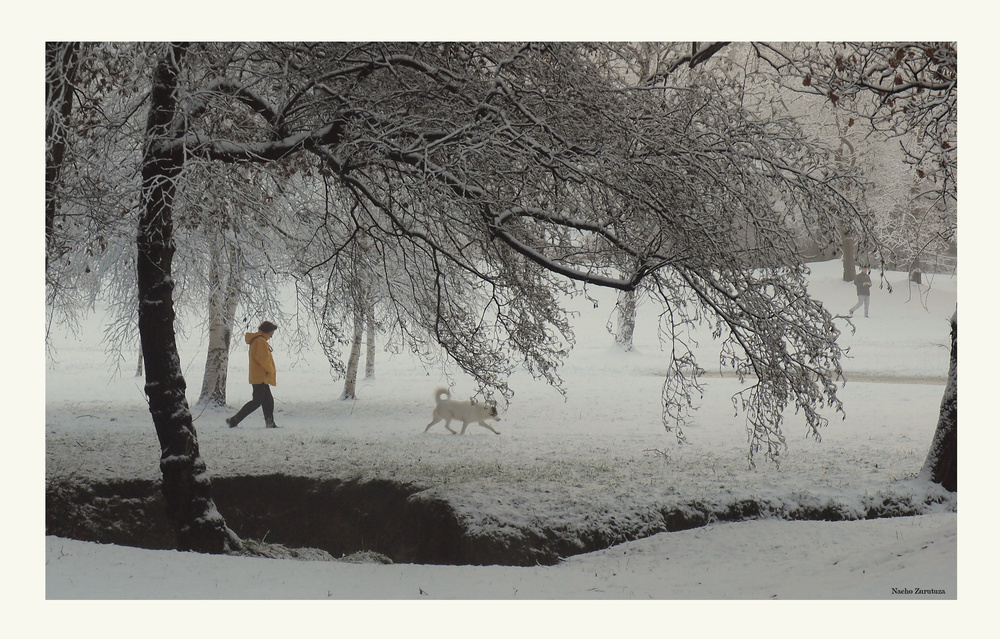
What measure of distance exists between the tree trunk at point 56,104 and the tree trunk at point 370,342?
2.07 metres

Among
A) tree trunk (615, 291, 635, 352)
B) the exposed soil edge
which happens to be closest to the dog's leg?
the exposed soil edge

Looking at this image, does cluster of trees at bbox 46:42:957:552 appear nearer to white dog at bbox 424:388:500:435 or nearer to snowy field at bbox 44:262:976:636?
snowy field at bbox 44:262:976:636

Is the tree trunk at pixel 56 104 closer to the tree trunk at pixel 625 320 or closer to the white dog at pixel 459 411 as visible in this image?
the white dog at pixel 459 411

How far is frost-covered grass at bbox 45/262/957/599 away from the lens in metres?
4.24

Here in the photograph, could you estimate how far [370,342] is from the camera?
5879mm

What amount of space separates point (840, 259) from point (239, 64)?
373 cm

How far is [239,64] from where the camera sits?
4.46 meters

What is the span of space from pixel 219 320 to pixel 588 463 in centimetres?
301

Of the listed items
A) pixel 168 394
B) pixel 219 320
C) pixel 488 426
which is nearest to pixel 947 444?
pixel 488 426

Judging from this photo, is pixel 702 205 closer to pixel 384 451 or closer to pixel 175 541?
pixel 384 451

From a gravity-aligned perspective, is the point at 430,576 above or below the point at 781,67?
below

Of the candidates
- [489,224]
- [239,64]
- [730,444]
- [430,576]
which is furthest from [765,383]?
[239,64]

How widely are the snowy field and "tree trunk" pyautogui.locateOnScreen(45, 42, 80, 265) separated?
118 cm

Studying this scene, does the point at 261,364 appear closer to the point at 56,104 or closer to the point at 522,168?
the point at 56,104
